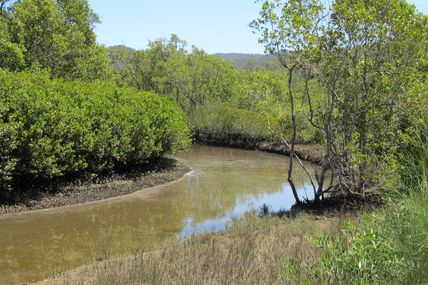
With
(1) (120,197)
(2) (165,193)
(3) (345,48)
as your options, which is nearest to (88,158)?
(1) (120,197)

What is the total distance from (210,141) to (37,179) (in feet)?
67.7

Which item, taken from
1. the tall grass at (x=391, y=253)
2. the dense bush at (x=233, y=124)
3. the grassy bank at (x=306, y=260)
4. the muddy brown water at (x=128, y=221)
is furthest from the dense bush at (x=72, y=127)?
the dense bush at (x=233, y=124)

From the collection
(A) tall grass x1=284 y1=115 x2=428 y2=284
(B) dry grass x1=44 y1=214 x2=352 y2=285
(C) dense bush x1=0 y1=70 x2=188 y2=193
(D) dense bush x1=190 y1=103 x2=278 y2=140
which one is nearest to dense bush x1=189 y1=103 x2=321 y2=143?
(D) dense bush x1=190 y1=103 x2=278 y2=140

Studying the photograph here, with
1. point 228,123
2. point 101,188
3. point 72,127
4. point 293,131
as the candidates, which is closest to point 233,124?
point 228,123

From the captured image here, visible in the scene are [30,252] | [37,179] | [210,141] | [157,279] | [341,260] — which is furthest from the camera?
[210,141]

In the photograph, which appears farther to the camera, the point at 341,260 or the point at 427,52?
the point at 427,52

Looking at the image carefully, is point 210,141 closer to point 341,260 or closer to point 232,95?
point 232,95

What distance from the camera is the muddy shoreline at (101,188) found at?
43.3ft

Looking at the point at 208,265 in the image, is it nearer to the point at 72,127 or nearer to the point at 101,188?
the point at 72,127

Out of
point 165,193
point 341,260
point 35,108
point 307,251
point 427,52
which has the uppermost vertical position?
point 427,52

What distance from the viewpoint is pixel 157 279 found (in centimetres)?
560

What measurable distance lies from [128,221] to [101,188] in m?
3.23

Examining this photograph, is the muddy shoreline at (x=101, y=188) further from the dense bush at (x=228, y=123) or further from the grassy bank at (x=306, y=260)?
the dense bush at (x=228, y=123)

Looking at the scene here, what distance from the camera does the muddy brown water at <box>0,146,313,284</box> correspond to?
9.53 m
